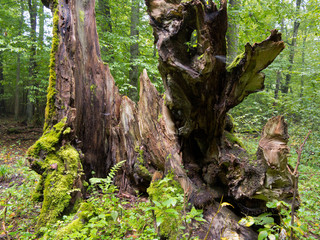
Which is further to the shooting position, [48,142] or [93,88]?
[93,88]

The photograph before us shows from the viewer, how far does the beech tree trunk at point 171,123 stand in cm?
287

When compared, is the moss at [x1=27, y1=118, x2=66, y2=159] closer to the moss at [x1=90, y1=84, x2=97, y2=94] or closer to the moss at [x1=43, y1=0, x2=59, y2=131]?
the moss at [x1=43, y1=0, x2=59, y2=131]

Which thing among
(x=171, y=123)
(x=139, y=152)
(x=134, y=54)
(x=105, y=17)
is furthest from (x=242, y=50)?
(x=105, y=17)

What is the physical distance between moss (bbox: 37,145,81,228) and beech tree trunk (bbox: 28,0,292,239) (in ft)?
0.05

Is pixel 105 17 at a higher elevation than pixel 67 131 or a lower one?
higher

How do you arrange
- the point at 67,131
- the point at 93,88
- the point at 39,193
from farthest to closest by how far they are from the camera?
1. the point at 93,88
2. the point at 67,131
3. the point at 39,193

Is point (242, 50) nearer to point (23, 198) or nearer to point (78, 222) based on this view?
point (78, 222)

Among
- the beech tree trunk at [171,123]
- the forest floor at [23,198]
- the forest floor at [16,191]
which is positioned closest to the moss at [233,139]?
the beech tree trunk at [171,123]

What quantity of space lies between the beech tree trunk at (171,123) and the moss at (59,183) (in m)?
0.01

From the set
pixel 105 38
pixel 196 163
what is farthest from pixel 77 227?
pixel 105 38

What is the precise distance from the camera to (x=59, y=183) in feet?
9.90

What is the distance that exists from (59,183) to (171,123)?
239 centimetres

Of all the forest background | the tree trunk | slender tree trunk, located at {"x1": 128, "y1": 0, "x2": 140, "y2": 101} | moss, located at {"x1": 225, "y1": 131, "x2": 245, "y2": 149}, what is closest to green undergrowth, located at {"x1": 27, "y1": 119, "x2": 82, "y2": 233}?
moss, located at {"x1": 225, "y1": 131, "x2": 245, "y2": 149}

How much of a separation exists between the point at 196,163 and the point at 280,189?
1637mm
